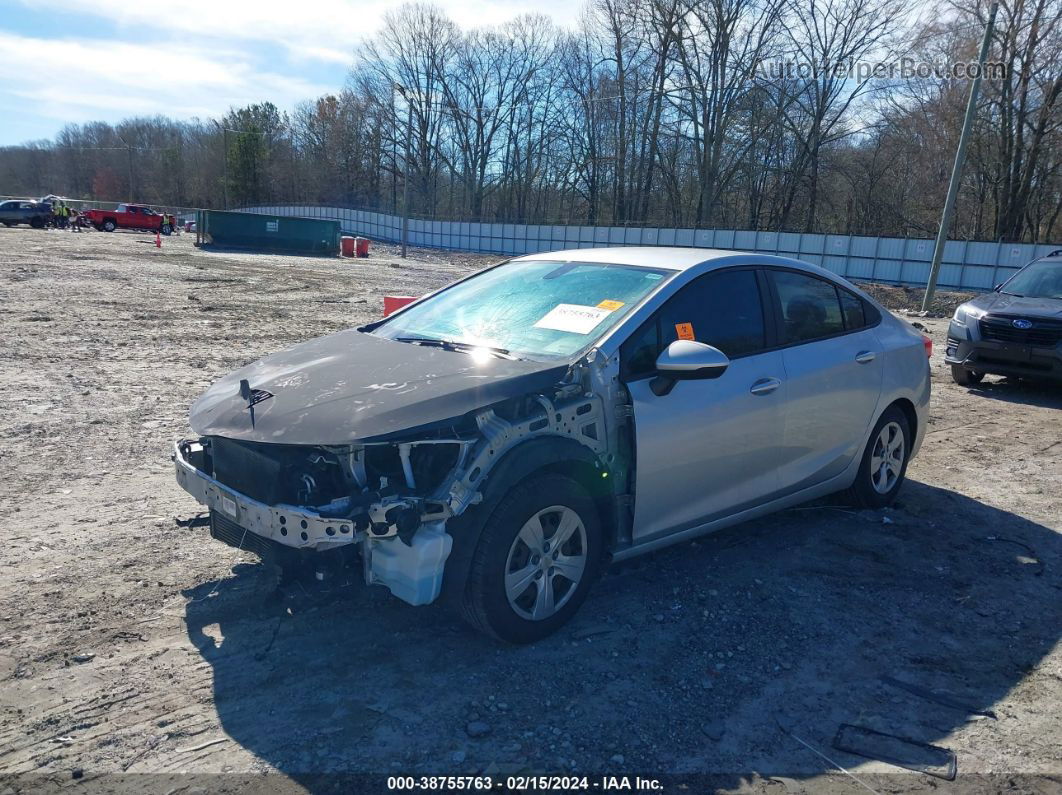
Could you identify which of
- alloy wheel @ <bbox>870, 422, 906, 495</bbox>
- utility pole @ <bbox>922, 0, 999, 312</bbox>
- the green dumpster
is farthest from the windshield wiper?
the green dumpster

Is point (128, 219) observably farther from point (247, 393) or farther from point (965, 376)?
point (247, 393)

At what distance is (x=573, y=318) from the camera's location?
13.6 ft

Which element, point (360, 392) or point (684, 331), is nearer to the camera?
point (360, 392)

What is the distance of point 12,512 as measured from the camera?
4859mm

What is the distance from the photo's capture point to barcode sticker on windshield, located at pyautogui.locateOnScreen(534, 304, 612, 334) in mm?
4047

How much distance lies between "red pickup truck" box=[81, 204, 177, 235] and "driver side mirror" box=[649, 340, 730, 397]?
5060cm

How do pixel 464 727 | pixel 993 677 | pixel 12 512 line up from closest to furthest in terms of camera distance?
pixel 464 727
pixel 993 677
pixel 12 512

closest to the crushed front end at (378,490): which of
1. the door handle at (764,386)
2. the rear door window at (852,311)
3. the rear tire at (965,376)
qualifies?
the door handle at (764,386)

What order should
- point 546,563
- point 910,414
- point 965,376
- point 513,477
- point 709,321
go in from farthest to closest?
point 965,376, point 910,414, point 709,321, point 546,563, point 513,477

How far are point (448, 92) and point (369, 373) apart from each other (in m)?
71.1

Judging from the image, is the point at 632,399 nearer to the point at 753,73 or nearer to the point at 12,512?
the point at 12,512

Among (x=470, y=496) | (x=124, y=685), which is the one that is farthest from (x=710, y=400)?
(x=124, y=685)

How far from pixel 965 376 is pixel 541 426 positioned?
30.9 feet

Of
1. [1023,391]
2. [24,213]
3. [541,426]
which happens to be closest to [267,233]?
[24,213]
